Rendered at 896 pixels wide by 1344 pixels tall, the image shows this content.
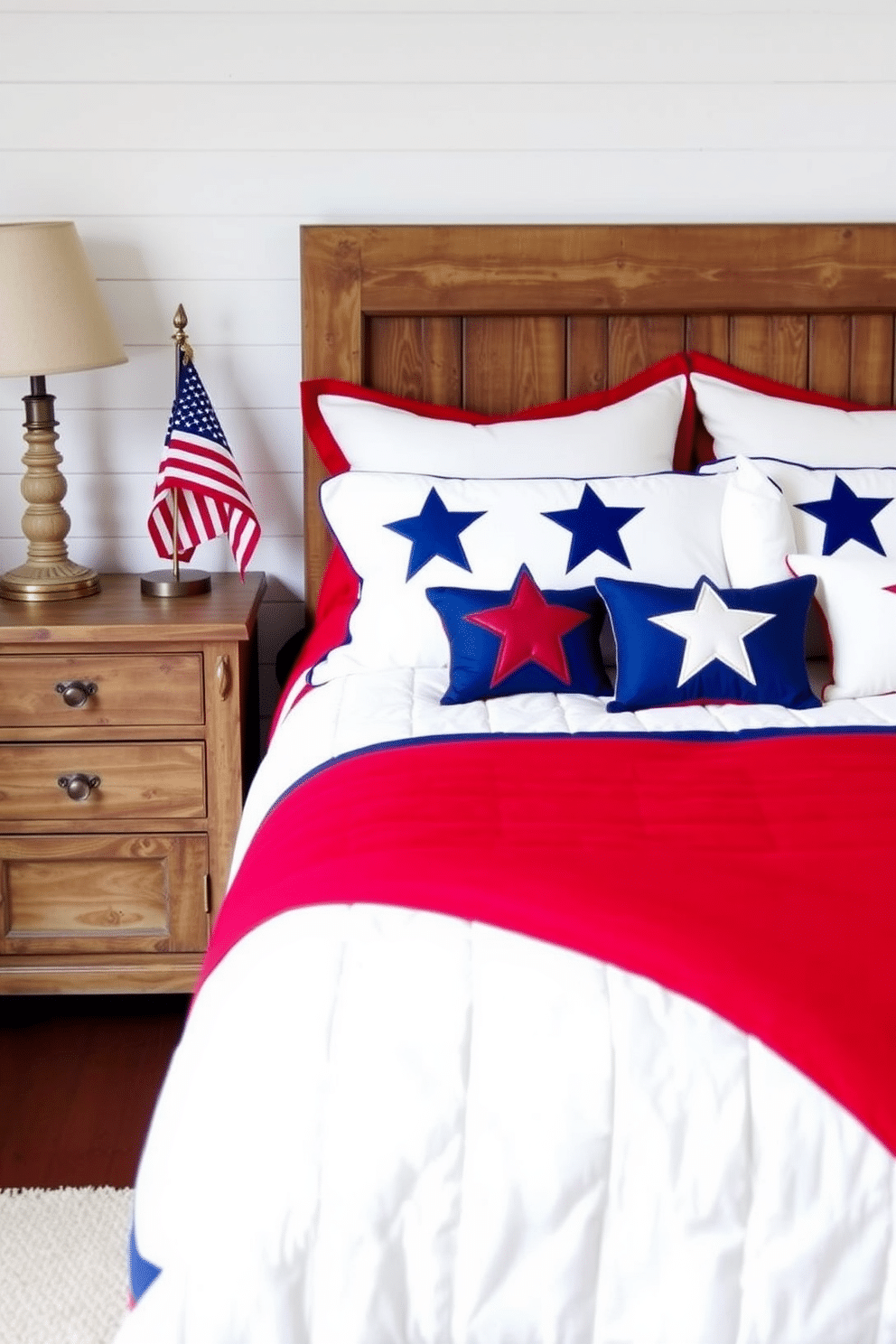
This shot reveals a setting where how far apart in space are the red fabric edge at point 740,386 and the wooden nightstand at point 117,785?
898 mm

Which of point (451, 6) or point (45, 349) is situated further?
point (451, 6)

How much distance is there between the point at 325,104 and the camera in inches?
A: 102

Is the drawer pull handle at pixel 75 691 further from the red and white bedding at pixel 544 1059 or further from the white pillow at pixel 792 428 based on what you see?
the white pillow at pixel 792 428

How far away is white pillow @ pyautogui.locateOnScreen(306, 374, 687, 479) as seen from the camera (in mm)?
2426

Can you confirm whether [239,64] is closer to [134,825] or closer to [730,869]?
[134,825]

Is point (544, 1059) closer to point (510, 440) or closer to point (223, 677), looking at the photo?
point (223, 677)

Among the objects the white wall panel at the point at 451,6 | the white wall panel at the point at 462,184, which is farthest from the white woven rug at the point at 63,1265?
the white wall panel at the point at 451,6

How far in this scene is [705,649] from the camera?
2039 mm

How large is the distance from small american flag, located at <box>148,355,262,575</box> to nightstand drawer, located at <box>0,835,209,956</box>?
0.55 meters

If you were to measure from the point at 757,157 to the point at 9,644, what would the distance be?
5.47ft

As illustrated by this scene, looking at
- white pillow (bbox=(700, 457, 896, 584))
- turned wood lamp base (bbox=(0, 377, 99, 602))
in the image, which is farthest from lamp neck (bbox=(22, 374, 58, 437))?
white pillow (bbox=(700, 457, 896, 584))

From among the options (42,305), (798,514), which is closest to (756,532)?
(798,514)

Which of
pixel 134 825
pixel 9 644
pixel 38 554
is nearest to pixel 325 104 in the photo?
pixel 38 554

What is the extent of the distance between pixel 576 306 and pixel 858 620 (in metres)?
0.87
